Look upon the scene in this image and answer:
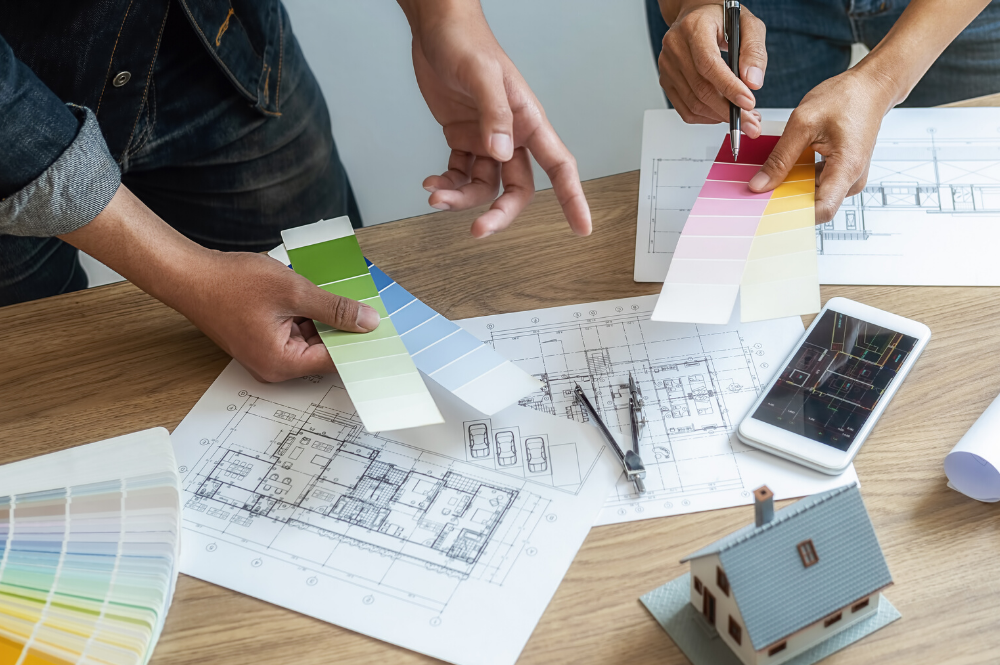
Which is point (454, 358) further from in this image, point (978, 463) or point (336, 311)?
point (978, 463)

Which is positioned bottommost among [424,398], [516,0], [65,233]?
[516,0]

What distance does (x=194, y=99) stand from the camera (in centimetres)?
134

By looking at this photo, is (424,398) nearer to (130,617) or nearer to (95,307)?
(130,617)

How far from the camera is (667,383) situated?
0.97m

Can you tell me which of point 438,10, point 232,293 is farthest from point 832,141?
point 232,293

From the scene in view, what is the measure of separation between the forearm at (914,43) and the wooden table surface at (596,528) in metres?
0.32

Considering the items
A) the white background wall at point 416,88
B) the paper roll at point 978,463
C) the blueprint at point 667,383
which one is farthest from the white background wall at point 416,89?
the paper roll at point 978,463

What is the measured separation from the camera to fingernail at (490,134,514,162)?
3.23 feet

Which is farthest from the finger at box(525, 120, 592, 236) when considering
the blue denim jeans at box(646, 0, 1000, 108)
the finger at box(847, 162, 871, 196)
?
the blue denim jeans at box(646, 0, 1000, 108)

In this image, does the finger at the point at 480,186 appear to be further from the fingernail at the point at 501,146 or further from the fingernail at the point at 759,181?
the fingernail at the point at 759,181

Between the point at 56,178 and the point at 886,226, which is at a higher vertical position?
the point at 56,178

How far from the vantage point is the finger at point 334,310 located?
0.98 metres

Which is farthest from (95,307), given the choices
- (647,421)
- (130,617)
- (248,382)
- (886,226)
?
(886,226)

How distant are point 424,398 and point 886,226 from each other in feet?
2.36
